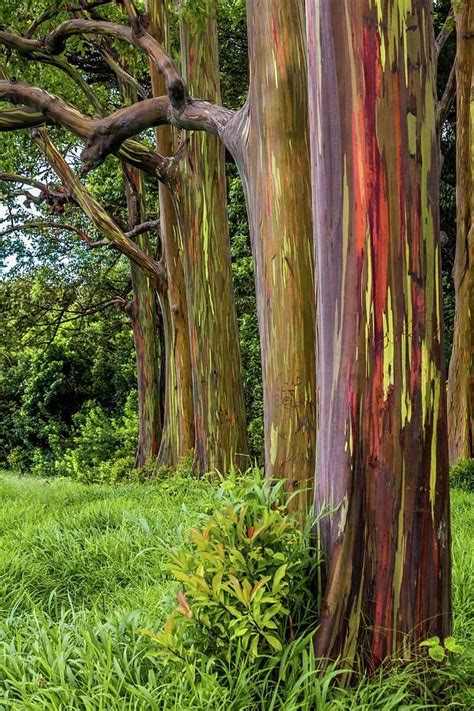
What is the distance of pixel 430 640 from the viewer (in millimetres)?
2420

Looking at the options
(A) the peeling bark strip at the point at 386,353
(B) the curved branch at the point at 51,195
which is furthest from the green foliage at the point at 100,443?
(A) the peeling bark strip at the point at 386,353

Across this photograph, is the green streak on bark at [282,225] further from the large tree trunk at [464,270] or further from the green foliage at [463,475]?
the large tree trunk at [464,270]

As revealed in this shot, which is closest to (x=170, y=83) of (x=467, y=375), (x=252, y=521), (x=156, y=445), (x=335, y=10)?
(x=335, y=10)

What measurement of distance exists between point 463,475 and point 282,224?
4706 mm

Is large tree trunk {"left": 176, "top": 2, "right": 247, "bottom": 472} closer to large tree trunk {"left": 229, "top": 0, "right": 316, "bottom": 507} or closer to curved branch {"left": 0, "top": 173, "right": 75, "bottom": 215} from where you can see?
curved branch {"left": 0, "top": 173, "right": 75, "bottom": 215}

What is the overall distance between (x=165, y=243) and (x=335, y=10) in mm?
7576

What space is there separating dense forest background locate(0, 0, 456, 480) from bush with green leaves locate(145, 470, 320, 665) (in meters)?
→ 9.31

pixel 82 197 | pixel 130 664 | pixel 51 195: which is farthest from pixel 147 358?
pixel 130 664

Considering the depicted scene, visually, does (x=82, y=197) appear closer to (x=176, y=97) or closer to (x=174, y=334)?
(x=174, y=334)

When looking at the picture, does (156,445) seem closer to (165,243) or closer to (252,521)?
(165,243)

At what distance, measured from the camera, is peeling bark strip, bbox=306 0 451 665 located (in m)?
2.52

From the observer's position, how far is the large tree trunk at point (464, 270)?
910cm

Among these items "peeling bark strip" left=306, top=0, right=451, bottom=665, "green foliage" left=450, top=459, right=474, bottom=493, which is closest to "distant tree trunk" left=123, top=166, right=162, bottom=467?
"green foliage" left=450, top=459, right=474, bottom=493

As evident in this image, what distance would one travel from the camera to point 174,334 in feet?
32.2
